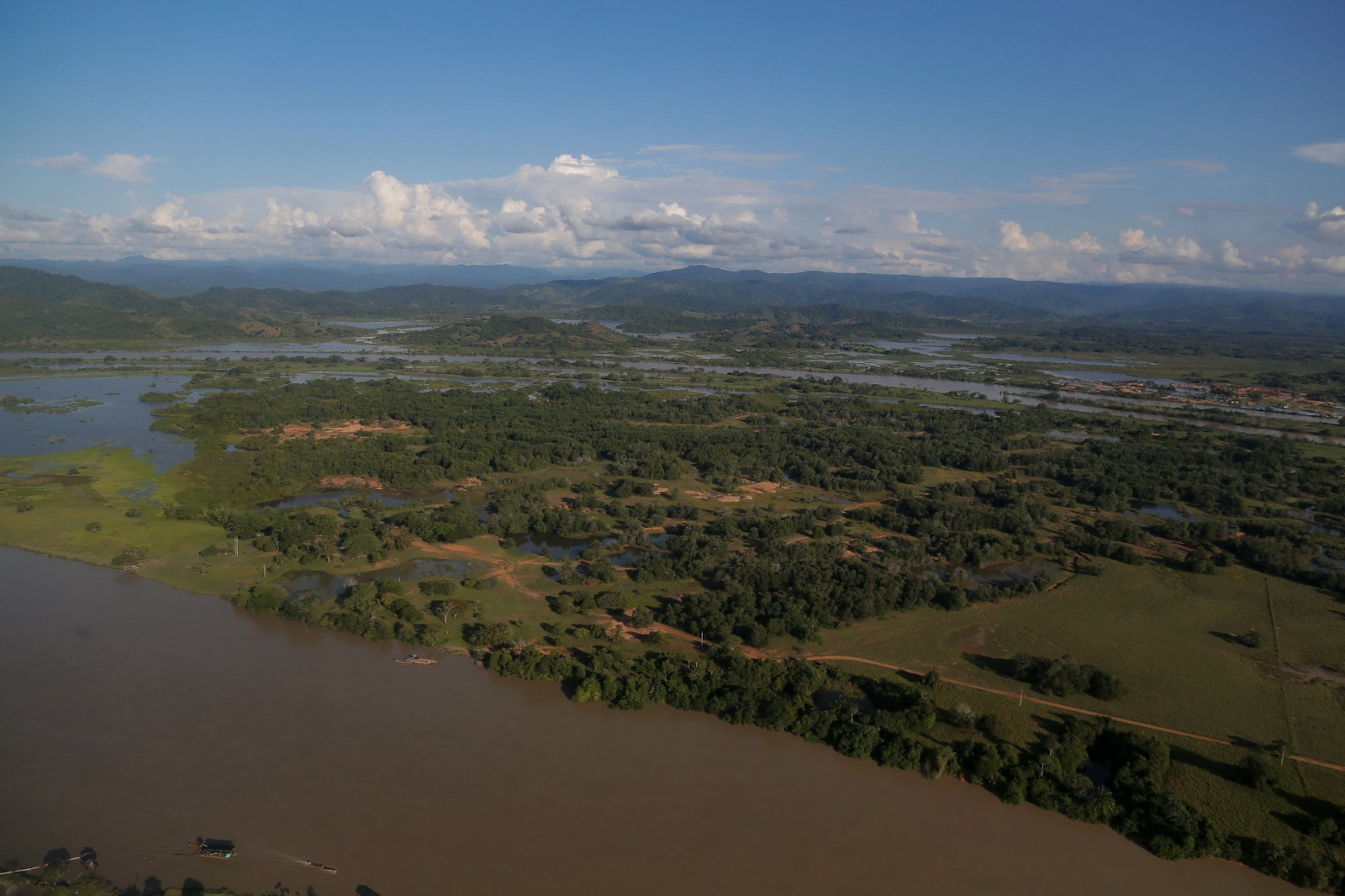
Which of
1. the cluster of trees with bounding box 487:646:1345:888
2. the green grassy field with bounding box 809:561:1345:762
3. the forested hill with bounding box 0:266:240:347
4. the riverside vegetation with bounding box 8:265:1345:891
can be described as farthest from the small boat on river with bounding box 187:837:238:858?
the forested hill with bounding box 0:266:240:347

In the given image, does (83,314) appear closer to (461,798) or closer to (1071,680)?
(461,798)

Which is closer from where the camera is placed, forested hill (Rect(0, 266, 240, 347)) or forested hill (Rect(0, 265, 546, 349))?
forested hill (Rect(0, 266, 240, 347))

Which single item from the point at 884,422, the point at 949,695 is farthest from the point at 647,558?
the point at 884,422

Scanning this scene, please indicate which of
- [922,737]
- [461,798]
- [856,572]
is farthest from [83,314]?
[922,737]

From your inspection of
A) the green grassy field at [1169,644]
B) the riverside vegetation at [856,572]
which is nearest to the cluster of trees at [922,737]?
the riverside vegetation at [856,572]

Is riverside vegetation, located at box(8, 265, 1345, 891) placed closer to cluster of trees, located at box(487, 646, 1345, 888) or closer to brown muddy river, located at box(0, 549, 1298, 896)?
cluster of trees, located at box(487, 646, 1345, 888)
